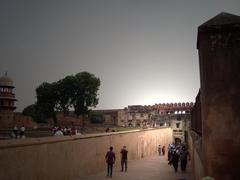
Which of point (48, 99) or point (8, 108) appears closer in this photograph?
point (8, 108)

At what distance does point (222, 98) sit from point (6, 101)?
152 ft

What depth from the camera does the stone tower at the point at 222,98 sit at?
208 inches

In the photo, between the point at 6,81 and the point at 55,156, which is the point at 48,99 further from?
the point at 55,156

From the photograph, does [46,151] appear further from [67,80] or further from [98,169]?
[67,80]

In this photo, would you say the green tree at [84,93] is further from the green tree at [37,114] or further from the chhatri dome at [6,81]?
the chhatri dome at [6,81]

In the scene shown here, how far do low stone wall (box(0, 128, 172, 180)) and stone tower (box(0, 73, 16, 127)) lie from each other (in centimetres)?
3040

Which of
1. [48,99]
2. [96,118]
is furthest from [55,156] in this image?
[96,118]

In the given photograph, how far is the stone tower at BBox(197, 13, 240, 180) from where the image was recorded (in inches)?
208

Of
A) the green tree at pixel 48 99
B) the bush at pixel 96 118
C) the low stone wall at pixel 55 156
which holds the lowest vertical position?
the low stone wall at pixel 55 156

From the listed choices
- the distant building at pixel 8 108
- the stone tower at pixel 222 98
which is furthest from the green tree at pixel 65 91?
the stone tower at pixel 222 98

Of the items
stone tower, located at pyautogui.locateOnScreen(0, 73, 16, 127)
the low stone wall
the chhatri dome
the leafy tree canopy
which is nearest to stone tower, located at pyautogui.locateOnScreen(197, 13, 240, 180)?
the low stone wall

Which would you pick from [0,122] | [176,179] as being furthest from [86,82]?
[176,179]

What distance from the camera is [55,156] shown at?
12.0m

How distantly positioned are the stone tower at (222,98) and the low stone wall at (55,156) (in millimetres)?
6553
